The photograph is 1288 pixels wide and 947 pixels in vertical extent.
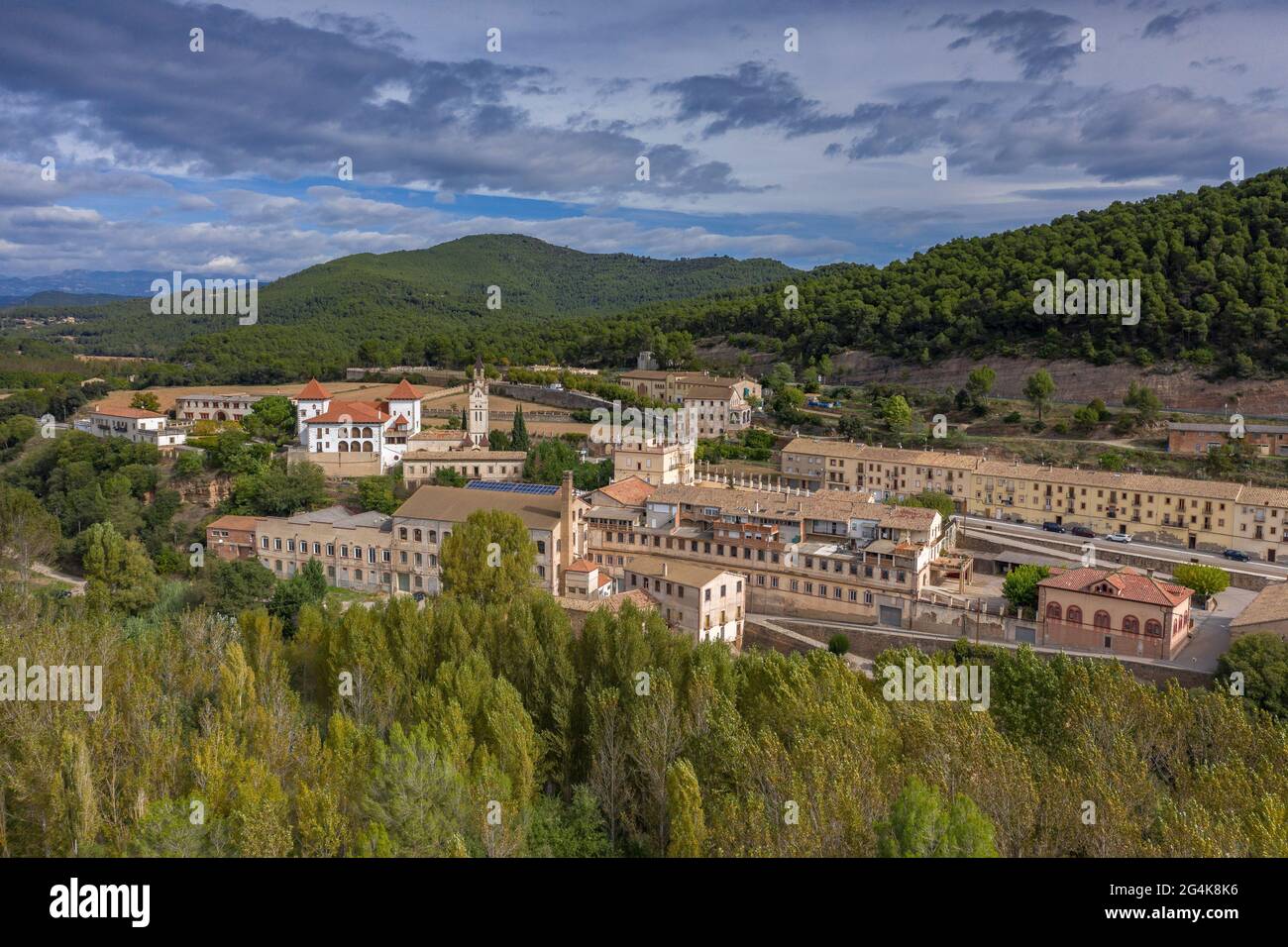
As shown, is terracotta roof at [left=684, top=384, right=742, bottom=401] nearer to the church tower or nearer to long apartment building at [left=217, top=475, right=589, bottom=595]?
the church tower

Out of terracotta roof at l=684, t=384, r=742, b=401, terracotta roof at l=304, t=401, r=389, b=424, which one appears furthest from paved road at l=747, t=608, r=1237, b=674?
terracotta roof at l=684, t=384, r=742, b=401

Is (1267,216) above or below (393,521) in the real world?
above

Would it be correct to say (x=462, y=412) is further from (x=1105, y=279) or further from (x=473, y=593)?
(x=1105, y=279)

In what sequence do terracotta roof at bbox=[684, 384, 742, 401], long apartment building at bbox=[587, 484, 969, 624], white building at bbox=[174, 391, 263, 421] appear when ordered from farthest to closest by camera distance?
1. white building at bbox=[174, 391, 263, 421]
2. terracotta roof at bbox=[684, 384, 742, 401]
3. long apartment building at bbox=[587, 484, 969, 624]

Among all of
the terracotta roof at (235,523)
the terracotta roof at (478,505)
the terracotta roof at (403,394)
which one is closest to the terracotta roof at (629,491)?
the terracotta roof at (478,505)

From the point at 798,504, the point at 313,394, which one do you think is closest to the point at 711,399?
the point at 313,394

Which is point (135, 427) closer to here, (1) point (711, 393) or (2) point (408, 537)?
(2) point (408, 537)
